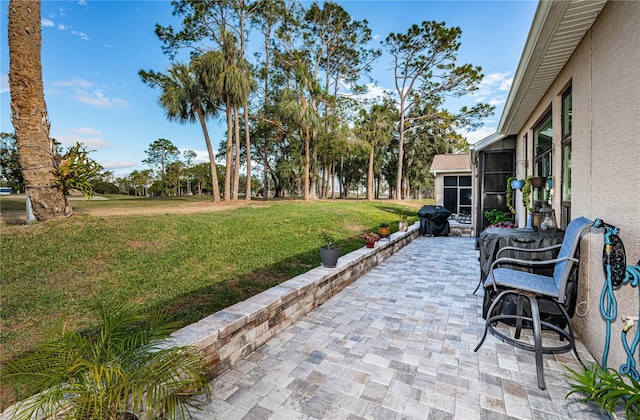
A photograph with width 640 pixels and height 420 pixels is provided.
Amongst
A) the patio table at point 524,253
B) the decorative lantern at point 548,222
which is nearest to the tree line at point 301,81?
the patio table at point 524,253

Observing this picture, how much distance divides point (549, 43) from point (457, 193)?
39.0 ft

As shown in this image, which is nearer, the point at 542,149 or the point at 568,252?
the point at 568,252

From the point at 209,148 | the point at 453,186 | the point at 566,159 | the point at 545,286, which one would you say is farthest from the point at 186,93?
the point at 545,286

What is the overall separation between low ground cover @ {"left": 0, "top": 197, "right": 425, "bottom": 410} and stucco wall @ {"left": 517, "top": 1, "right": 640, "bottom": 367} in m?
3.31

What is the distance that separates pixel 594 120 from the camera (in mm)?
2293

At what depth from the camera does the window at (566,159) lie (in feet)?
10.4

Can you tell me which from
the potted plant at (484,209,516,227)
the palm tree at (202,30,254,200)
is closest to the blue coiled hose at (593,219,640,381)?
the potted plant at (484,209,516,227)

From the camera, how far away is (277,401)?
1.81 meters

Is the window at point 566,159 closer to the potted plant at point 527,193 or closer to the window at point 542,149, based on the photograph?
the window at point 542,149

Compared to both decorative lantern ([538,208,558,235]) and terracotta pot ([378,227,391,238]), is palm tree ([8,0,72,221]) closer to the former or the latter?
terracotta pot ([378,227,391,238])

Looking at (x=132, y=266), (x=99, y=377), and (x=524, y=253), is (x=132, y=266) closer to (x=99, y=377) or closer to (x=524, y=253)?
(x=99, y=377)

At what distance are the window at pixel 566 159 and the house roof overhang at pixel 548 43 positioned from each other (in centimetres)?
39

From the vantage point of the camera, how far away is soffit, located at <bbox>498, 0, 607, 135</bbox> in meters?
2.09

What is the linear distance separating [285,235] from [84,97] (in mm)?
7359
